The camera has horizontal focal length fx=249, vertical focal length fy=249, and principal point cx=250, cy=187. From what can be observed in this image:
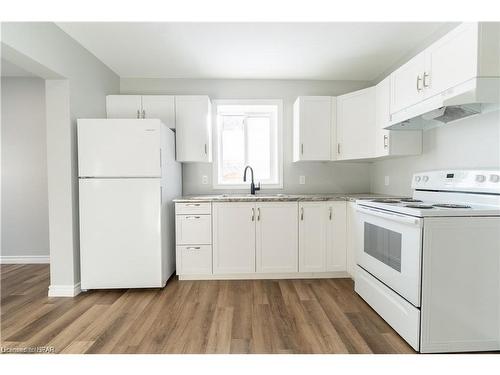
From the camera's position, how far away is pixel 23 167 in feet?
10.8

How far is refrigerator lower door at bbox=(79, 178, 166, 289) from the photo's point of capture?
241 centimetres

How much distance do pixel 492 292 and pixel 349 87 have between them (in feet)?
8.95

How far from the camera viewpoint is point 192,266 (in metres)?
2.73

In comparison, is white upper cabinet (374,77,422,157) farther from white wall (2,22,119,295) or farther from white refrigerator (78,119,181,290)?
white wall (2,22,119,295)

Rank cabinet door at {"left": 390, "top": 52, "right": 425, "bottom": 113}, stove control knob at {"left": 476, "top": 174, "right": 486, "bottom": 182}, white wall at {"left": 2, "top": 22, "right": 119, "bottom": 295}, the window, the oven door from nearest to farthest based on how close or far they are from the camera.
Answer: the oven door
stove control knob at {"left": 476, "top": 174, "right": 486, "bottom": 182}
cabinet door at {"left": 390, "top": 52, "right": 425, "bottom": 113}
white wall at {"left": 2, "top": 22, "right": 119, "bottom": 295}
the window

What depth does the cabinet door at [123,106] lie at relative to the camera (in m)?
3.01

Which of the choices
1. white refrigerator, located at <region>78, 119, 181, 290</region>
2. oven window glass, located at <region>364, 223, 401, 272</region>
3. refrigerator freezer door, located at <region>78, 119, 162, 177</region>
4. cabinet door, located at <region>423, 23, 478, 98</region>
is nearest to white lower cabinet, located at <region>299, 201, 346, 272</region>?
oven window glass, located at <region>364, 223, 401, 272</region>

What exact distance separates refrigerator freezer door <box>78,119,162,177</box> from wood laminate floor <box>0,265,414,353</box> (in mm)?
1205

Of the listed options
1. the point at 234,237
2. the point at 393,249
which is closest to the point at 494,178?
the point at 393,249

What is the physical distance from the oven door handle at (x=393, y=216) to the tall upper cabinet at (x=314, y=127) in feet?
3.27

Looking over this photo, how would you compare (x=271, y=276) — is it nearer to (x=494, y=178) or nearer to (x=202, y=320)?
(x=202, y=320)
